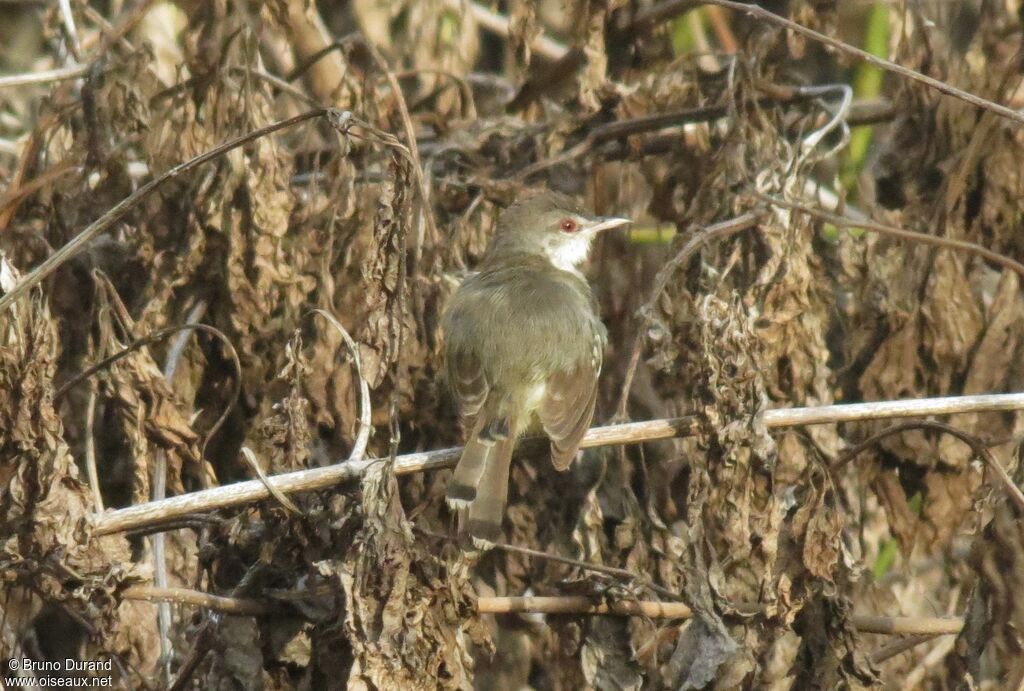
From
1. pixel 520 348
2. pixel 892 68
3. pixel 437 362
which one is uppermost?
pixel 892 68

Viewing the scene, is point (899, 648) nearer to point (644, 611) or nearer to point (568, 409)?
point (644, 611)

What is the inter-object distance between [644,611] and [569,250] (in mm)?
2019

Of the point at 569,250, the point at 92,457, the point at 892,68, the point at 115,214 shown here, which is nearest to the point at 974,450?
the point at 892,68

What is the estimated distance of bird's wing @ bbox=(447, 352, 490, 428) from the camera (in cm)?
438

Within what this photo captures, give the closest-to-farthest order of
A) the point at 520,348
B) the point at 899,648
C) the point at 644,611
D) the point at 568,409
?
1. the point at 644,611
2. the point at 899,648
3. the point at 568,409
4. the point at 520,348

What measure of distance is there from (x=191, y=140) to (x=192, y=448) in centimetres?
113

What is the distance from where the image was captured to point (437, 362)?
449cm

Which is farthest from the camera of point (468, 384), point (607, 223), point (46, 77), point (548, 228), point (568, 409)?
point (548, 228)

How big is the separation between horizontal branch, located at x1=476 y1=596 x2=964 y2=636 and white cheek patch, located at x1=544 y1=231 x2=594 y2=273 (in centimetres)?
181

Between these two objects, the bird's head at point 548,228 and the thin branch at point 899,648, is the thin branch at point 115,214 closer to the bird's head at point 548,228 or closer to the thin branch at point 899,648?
the bird's head at point 548,228

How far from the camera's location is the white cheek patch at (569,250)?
5379mm

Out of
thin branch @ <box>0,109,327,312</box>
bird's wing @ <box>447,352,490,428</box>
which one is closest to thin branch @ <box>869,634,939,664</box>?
bird's wing @ <box>447,352,490,428</box>

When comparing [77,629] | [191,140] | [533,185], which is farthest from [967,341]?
[77,629]

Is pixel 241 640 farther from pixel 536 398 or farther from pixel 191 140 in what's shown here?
pixel 191 140
